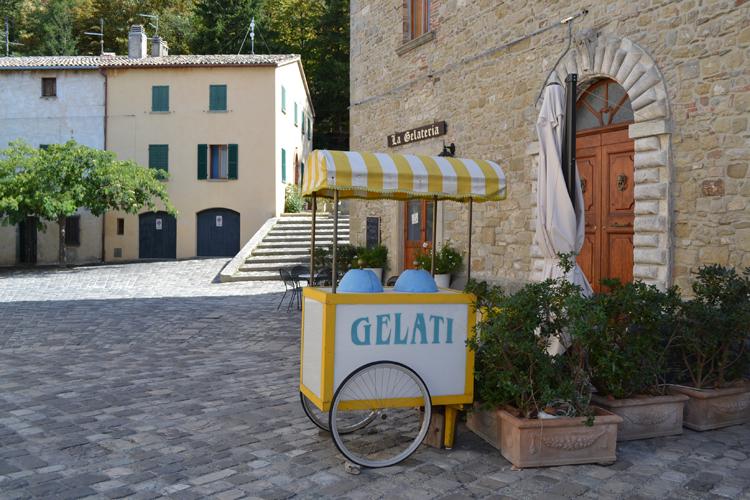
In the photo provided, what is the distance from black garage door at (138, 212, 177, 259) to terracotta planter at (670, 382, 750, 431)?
76.8ft

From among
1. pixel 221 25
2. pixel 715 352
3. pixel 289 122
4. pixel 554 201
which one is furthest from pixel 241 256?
pixel 221 25

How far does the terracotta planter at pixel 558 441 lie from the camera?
4.05 meters

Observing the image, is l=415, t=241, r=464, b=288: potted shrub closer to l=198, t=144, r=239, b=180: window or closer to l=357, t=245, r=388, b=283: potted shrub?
l=357, t=245, r=388, b=283: potted shrub

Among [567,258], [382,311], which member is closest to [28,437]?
[382,311]

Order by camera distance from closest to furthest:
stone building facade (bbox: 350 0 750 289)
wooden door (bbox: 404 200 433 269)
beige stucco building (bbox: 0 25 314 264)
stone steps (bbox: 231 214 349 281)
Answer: stone building facade (bbox: 350 0 750 289), wooden door (bbox: 404 200 433 269), stone steps (bbox: 231 214 349 281), beige stucco building (bbox: 0 25 314 264)

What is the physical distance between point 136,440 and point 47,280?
15.4m

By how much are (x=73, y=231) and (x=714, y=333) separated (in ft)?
83.3

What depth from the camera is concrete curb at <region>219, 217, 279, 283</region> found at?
17562 millimetres

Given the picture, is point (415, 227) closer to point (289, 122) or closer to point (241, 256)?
point (241, 256)

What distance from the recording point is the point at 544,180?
5559mm

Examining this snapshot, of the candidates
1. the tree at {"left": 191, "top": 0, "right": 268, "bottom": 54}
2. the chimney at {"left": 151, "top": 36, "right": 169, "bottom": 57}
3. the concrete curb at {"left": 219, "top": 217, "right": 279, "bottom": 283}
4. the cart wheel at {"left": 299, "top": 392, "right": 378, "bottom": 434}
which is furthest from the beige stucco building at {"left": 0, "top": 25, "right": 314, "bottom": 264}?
the cart wheel at {"left": 299, "top": 392, "right": 378, "bottom": 434}

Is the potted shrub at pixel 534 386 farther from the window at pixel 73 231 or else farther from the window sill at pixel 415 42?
the window at pixel 73 231

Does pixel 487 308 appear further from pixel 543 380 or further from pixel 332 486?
pixel 332 486

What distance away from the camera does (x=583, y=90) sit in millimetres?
8906
